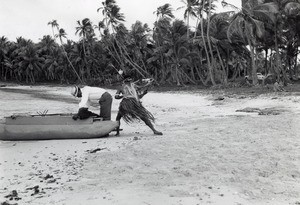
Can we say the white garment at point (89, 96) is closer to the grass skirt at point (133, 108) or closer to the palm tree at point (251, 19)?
the grass skirt at point (133, 108)

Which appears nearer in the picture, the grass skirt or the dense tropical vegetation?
the grass skirt

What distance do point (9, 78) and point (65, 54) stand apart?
21.6 m

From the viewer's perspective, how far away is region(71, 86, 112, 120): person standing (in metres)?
7.78

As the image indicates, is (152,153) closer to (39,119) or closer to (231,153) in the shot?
(231,153)

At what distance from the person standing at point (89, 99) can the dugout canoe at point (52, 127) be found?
179mm

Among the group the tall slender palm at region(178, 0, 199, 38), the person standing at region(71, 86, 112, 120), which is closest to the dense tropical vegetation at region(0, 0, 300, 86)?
the tall slender palm at region(178, 0, 199, 38)

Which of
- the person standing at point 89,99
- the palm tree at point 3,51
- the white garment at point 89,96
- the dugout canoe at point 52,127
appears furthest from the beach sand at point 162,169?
the palm tree at point 3,51

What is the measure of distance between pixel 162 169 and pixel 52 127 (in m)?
3.68

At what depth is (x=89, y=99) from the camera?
7867 mm

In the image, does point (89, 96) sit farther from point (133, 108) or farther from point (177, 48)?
point (177, 48)

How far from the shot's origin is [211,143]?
6.46m

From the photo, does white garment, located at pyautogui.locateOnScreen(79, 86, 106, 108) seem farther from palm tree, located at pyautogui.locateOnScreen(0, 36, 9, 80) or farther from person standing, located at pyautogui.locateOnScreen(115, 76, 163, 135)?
palm tree, located at pyautogui.locateOnScreen(0, 36, 9, 80)

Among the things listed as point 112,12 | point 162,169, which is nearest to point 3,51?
point 112,12

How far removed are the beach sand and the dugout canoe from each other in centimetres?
17
